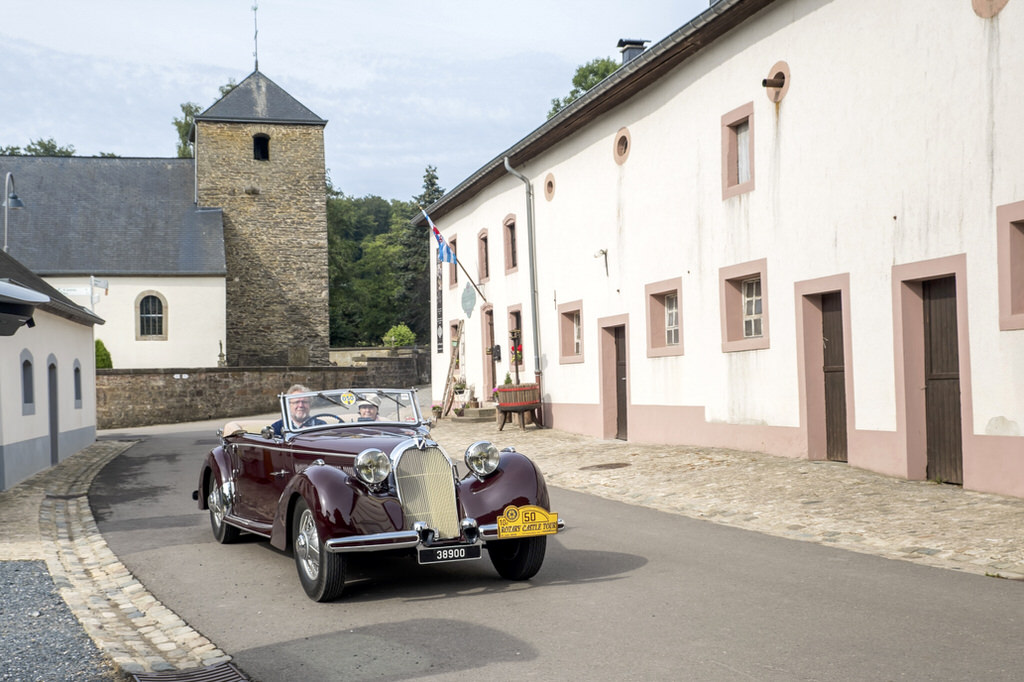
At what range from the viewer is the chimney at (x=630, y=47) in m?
23.2

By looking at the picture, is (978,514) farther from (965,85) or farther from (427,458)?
(427,458)

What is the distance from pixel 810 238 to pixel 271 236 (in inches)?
1464

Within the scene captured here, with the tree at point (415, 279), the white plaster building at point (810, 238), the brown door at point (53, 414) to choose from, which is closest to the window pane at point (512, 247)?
the white plaster building at point (810, 238)

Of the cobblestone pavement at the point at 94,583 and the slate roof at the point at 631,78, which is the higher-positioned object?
the slate roof at the point at 631,78

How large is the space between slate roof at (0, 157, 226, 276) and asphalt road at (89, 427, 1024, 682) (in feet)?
120

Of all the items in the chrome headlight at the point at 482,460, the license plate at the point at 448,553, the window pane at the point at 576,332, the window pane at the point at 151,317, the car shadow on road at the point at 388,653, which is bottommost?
the car shadow on road at the point at 388,653

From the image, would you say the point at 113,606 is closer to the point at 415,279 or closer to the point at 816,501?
the point at 816,501

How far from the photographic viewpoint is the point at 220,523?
9188 millimetres

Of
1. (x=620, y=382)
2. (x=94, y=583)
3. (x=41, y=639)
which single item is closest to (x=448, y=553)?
(x=41, y=639)

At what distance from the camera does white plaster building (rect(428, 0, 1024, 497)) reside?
1059cm

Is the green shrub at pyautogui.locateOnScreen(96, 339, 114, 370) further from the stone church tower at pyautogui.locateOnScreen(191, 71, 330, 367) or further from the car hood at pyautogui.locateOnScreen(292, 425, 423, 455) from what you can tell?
the car hood at pyautogui.locateOnScreen(292, 425, 423, 455)

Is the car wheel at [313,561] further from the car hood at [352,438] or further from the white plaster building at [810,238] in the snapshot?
the white plaster building at [810,238]

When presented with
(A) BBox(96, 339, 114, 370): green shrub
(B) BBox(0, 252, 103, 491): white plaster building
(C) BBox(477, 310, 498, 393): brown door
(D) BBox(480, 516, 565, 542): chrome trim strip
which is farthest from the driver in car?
(A) BBox(96, 339, 114, 370): green shrub

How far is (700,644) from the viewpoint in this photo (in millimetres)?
5145
